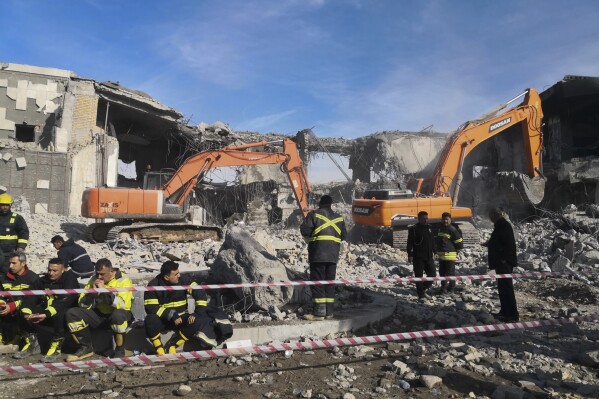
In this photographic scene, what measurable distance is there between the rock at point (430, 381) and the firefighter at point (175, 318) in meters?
1.93

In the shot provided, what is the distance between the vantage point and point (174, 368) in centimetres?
399

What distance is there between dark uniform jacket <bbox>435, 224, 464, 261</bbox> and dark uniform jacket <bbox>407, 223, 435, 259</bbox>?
1.43 feet

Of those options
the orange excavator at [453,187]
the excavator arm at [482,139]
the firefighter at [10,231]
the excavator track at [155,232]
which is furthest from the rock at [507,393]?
the excavator arm at [482,139]

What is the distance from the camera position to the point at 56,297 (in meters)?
4.60

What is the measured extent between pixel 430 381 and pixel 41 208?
13.7 m

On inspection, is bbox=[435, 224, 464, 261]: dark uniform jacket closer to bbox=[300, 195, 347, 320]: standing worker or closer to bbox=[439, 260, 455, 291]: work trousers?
bbox=[439, 260, 455, 291]: work trousers

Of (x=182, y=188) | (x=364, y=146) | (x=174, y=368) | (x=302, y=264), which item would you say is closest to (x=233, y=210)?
(x=364, y=146)

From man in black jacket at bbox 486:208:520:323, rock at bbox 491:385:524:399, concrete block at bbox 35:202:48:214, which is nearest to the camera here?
rock at bbox 491:385:524:399

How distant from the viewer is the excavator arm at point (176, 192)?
33.9 feet

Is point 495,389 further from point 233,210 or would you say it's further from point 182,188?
point 233,210

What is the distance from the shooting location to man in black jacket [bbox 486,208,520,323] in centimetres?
543

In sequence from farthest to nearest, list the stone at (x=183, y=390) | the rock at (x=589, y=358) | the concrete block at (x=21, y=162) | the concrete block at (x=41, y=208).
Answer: the concrete block at (x=41, y=208) < the concrete block at (x=21, y=162) < the rock at (x=589, y=358) < the stone at (x=183, y=390)

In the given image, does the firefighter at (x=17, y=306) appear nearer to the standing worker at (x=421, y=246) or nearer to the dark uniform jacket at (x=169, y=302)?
the dark uniform jacket at (x=169, y=302)

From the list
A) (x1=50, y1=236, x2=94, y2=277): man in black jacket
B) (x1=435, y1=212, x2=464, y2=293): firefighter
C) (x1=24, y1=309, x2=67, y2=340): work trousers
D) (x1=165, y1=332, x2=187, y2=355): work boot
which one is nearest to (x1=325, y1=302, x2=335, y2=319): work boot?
Result: (x1=165, y1=332, x2=187, y2=355): work boot
